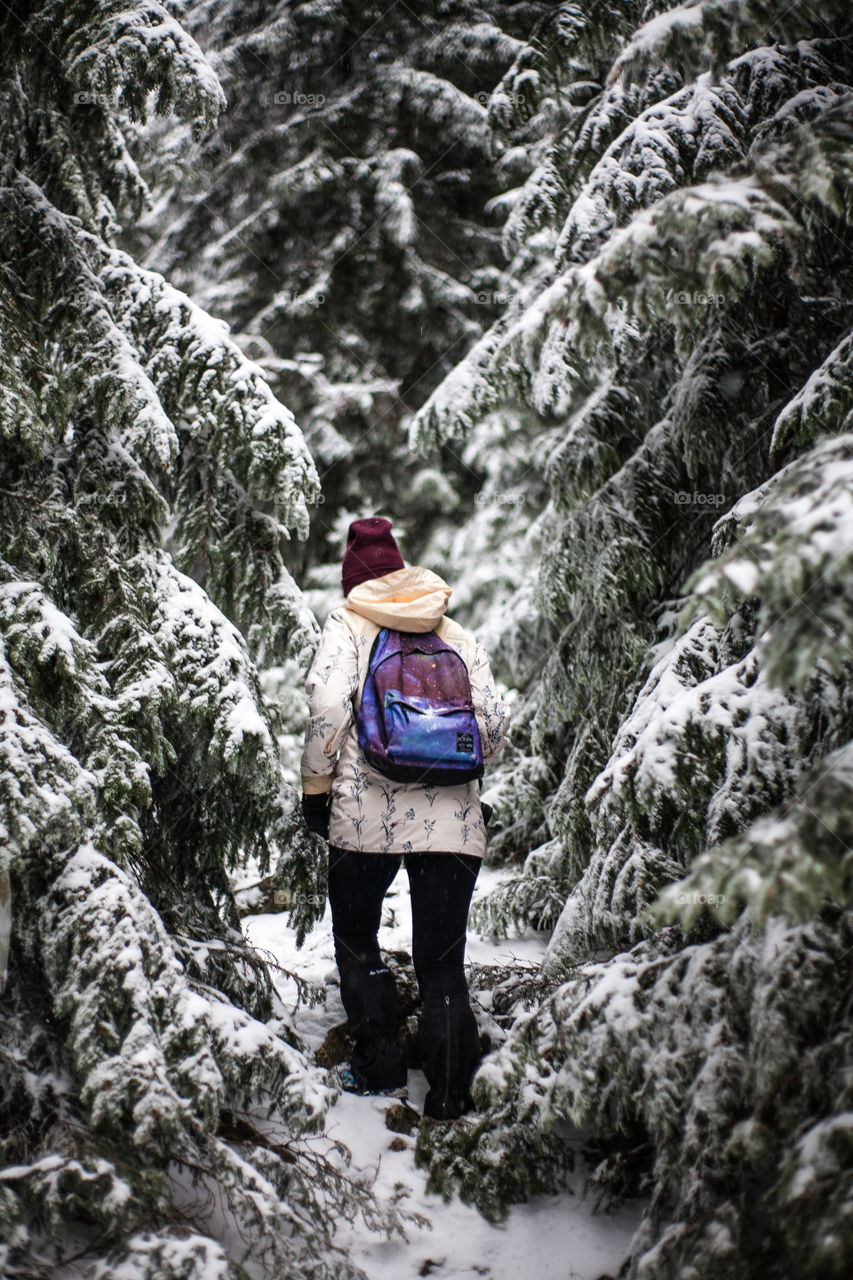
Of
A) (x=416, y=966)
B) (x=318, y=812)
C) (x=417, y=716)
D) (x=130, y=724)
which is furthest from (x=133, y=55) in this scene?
(x=416, y=966)

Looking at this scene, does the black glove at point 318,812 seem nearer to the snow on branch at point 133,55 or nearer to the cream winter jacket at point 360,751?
the cream winter jacket at point 360,751

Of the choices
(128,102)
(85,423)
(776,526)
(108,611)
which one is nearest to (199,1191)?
(108,611)

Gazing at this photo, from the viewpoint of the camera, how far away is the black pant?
2.95m

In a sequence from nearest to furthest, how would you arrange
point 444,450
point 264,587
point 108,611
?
point 108,611 → point 264,587 → point 444,450

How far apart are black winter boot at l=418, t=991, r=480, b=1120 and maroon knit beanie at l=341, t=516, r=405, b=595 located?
1.71 meters

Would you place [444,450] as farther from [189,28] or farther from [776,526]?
[776,526]

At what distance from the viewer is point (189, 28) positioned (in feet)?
24.3

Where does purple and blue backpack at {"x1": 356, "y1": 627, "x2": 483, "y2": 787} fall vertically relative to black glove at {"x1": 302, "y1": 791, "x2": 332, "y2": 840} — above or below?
above

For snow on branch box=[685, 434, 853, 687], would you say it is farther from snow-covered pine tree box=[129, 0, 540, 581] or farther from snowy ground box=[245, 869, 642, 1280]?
snow-covered pine tree box=[129, 0, 540, 581]

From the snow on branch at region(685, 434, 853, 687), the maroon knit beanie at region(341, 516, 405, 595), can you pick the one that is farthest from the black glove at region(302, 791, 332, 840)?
the snow on branch at region(685, 434, 853, 687)

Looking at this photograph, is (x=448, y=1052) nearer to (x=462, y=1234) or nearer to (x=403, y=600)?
(x=462, y=1234)

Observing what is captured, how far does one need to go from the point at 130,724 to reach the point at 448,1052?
1.69 m

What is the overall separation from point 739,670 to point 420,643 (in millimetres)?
1269

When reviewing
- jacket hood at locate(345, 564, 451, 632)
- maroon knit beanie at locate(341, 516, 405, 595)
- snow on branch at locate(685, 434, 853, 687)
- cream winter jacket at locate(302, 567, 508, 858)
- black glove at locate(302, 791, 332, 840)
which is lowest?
black glove at locate(302, 791, 332, 840)
